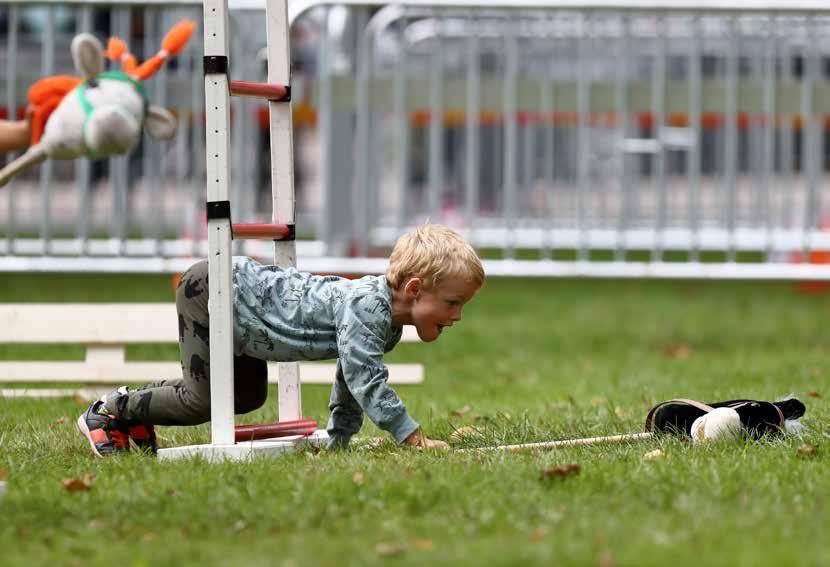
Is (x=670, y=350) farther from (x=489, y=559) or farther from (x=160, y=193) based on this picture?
(x=489, y=559)

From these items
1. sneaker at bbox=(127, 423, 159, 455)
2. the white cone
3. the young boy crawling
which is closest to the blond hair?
the young boy crawling

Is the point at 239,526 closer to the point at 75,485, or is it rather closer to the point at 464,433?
→ the point at 75,485

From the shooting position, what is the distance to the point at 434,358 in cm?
798

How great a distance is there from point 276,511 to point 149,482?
1.66ft

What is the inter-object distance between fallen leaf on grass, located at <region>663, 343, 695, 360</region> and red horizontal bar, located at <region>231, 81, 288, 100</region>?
393 centimetres

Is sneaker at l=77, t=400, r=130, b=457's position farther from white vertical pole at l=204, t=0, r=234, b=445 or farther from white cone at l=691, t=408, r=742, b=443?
white cone at l=691, t=408, r=742, b=443

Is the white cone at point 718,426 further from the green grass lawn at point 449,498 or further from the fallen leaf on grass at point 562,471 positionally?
the fallen leaf on grass at point 562,471

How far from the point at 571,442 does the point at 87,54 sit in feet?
9.81

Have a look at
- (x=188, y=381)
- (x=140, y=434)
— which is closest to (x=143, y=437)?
(x=140, y=434)

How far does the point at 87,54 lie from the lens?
19.7ft

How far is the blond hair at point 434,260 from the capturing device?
408 centimetres

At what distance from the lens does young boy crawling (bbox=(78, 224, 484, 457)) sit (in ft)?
13.4

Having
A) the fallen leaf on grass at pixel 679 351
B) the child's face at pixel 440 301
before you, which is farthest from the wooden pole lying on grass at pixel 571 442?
the fallen leaf on grass at pixel 679 351

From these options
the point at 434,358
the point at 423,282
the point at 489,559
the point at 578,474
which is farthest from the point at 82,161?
the point at 489,559
